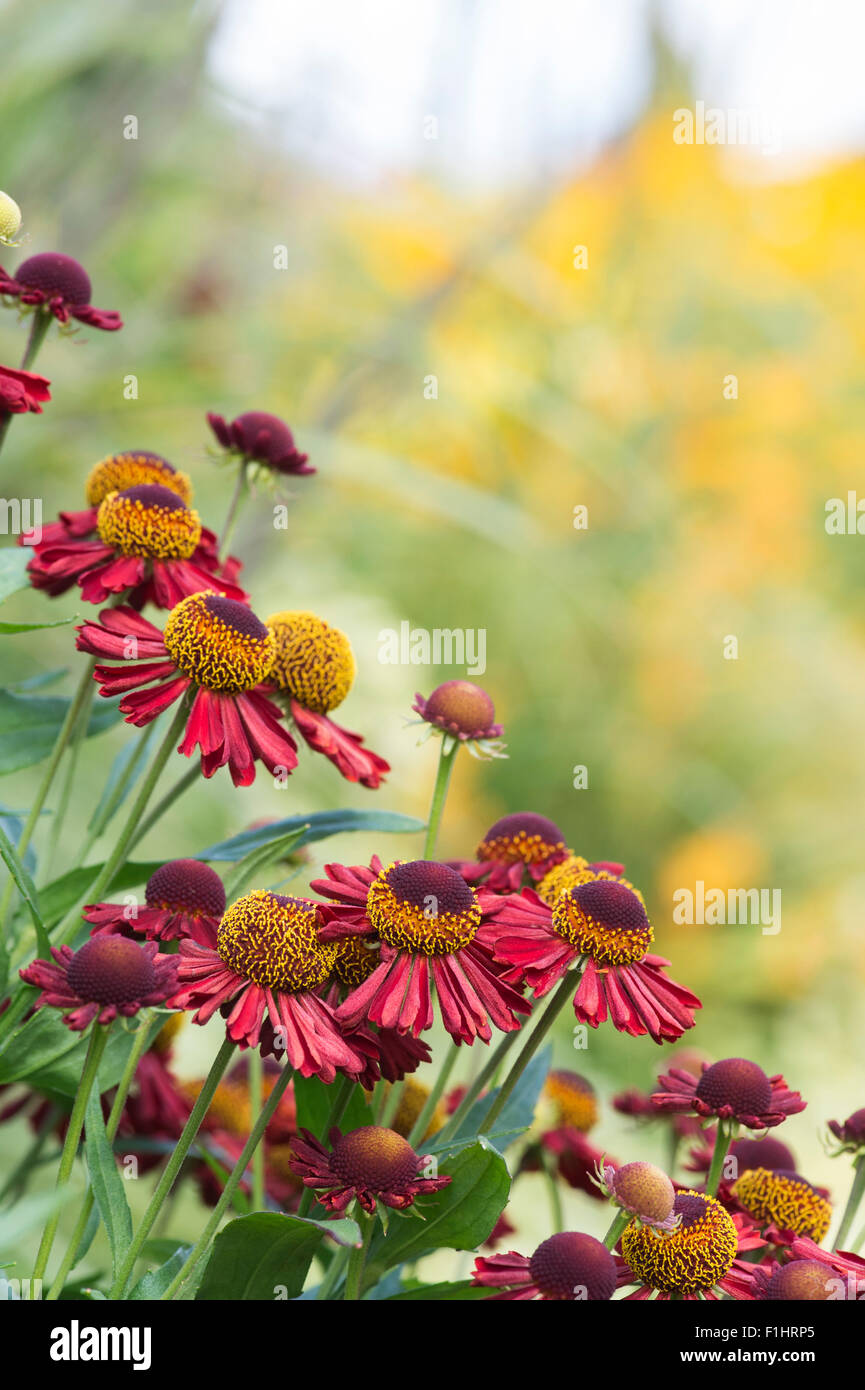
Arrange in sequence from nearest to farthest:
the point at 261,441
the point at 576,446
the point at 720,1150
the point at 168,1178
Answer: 1. the point at 168,1178
2. the point at 720,1150
3. the point at 261,441
4. the point at 576,446

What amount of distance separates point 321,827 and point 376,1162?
0.16 meters

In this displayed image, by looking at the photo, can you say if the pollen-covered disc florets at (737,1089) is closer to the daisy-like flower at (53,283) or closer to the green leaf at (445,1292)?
the green leaf at (445,1292)

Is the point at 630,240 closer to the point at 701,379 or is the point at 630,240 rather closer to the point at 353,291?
the point at 701,379

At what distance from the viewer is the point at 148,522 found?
494 mm

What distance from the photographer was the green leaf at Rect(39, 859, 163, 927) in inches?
19.1

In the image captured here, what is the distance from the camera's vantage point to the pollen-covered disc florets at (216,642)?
425 millimetres

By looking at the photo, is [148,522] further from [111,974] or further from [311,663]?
[111,974]

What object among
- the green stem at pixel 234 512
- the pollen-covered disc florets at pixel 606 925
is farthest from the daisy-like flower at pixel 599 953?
the green stem at pixel 234 512

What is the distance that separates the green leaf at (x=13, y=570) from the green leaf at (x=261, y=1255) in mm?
254

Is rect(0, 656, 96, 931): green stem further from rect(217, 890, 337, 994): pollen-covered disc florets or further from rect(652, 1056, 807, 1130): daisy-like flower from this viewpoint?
rect(652, 1056, 807, 1130): daisy-like flower

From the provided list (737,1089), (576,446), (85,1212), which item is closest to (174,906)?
(85,1212)

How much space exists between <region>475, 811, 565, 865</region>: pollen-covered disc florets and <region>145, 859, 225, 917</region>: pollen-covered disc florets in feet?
0.39
